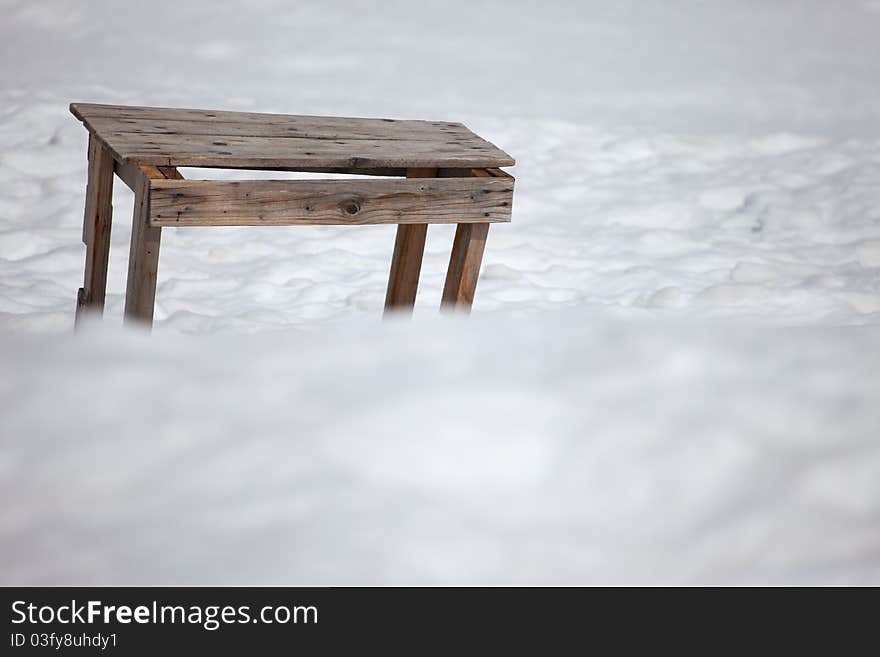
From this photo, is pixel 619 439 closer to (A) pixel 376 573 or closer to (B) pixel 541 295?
(A) pixel 376 573

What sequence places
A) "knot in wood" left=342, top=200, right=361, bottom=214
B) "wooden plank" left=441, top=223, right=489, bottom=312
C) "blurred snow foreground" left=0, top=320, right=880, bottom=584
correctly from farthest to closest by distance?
"wooden plank" left=441, top=223, right=489, bottom=312 < "knot in wood" left=342, top=200, right=361, bottom=214 < "blurred snow foreground" left=0, top=320, right=880, bottom=584

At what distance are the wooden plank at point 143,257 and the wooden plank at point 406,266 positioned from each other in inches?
24.5

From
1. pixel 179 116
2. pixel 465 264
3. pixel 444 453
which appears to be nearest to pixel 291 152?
pixel 179 116

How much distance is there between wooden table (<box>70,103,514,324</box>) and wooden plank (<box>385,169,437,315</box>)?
4cm

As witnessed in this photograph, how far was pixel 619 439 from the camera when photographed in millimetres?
1084

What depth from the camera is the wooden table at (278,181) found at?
187 centimetres

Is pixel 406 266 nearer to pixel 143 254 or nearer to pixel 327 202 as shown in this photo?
pixel 327 202

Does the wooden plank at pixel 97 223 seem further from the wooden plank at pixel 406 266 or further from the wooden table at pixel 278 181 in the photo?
the wooden plank at pixel 406 266

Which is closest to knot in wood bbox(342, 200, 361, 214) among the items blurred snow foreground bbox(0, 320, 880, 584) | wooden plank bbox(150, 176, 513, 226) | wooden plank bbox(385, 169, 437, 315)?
wooden plank bbox(150, 176, 513, 226)

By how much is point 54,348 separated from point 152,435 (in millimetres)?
225

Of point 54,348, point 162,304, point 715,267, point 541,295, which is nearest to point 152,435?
point 54,348

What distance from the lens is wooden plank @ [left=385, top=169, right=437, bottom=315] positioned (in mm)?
2436

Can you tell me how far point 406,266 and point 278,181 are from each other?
588mm

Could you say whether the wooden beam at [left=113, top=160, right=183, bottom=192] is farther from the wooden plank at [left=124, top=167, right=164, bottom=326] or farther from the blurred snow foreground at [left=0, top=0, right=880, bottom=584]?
the blurred snow foreground at [left=0, top=0, right=880, bottom=584]
